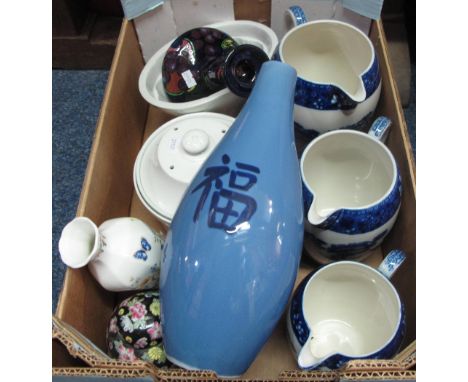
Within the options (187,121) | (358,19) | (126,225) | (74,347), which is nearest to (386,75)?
(358,19)

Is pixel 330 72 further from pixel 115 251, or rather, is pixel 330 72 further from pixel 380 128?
pixel 115 251

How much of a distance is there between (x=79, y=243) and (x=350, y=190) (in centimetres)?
33

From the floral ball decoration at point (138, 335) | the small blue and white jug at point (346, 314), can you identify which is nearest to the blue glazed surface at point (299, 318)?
the small blue and white jug at point (346, 314)

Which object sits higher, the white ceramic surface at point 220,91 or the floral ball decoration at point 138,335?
the white ceramic surface at point 220,91

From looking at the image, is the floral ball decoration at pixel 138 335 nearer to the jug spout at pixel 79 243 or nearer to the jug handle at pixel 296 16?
the jug spout at pixel 79 243

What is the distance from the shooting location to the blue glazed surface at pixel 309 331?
0.44m

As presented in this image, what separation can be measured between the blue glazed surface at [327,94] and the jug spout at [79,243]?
0.26 meters

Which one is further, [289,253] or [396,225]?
[396,225]

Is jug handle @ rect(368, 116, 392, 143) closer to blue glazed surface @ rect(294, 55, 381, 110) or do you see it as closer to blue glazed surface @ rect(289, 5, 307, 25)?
blue glazed surface @ rect(294, 55, 381, 110)

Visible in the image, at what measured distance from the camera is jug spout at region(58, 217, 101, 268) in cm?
46

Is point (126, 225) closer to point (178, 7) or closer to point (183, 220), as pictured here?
point (183, 220)

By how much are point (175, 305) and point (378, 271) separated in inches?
8.5

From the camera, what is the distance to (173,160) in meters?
0.56

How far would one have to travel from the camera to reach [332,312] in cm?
56
